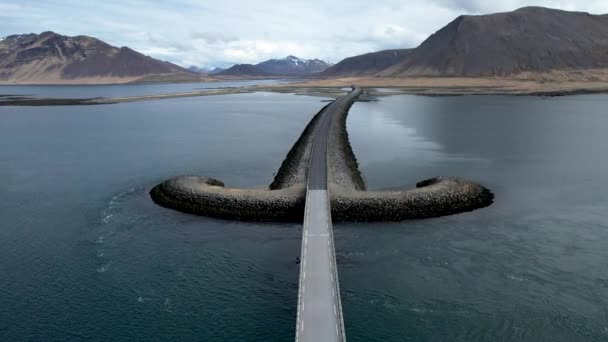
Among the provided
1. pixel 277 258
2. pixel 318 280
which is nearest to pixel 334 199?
pixel 277 258

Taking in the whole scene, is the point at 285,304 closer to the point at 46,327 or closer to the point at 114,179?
the point at 46,327

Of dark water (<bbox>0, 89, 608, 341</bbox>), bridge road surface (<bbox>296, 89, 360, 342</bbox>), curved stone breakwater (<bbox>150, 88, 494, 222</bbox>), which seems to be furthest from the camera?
curved stone breakwater (<bbox>150, 88, 494, 222</bbox>)

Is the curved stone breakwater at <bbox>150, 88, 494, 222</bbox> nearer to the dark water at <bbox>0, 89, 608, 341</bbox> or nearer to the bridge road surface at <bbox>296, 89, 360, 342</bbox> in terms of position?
the dark water at <bbox>0, 89, 608, 341</bbox>

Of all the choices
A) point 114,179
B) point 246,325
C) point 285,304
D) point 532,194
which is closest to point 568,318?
point 285,304

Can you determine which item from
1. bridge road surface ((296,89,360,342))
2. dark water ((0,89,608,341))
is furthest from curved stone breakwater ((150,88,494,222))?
bridge road surface ((296,89,360,342))

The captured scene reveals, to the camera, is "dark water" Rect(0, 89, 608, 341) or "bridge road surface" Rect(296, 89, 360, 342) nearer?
"bridge road surface" Rect(296, 89, 360, 342)

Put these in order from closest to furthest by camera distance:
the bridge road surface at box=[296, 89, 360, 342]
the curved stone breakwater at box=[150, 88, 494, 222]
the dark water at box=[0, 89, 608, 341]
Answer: the bridge road surface at box=[296, 89, 360, 342] < the dark water at box=[0, 89, 608, 341] < the curved stone breakwater at box=[150, 88, 494, 222]

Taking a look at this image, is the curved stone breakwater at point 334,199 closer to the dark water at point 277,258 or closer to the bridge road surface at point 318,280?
the dark water at point 277,258
